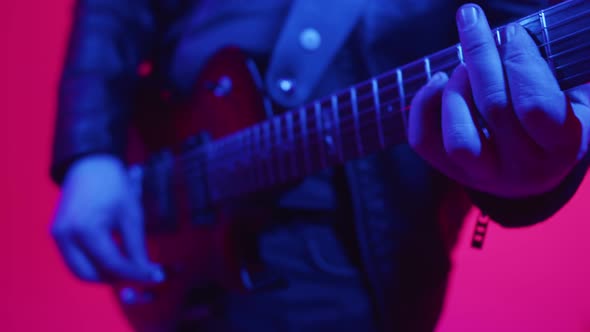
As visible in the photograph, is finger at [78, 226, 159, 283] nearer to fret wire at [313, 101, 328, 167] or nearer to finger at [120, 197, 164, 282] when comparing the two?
finger at [120, 197, 164, 282]

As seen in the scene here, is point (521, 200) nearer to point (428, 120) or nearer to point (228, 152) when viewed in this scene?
point (428, 120)

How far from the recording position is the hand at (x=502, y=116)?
0.37m

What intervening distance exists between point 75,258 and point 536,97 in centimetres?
70

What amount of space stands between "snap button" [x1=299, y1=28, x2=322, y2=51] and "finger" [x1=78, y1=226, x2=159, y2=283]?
1.36ft

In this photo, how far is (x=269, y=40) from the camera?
2.48ft

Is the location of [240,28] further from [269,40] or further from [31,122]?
[31,122]

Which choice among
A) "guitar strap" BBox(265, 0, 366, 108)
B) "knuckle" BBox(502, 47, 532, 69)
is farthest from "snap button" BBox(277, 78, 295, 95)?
"knuckle" BBox(502, 47, 532, 69)

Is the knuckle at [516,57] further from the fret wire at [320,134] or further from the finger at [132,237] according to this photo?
the finger at [132,237]

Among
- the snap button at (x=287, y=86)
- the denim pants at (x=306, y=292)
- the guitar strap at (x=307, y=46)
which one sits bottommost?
the denim pants at (x=306, y=292)

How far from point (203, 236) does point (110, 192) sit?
16 cm

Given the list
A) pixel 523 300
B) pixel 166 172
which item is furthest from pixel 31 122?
pixel 523 300

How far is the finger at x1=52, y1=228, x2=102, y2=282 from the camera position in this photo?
0.78 meters

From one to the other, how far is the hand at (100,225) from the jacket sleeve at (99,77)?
0.04 m

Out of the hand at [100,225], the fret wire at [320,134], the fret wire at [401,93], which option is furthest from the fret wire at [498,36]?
the hand at [100,225]
